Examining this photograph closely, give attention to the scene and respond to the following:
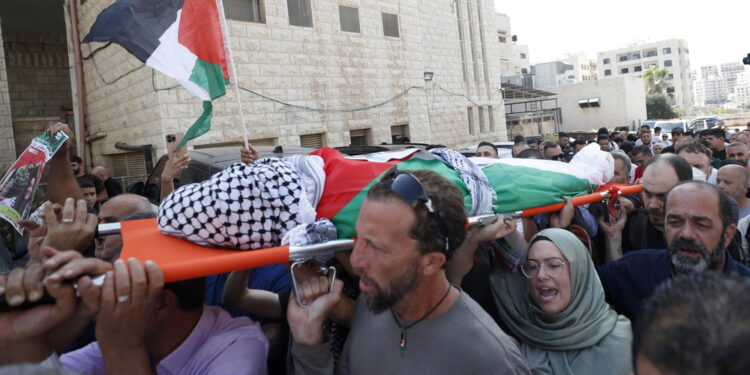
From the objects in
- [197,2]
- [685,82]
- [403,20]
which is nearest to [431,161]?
[197,2]

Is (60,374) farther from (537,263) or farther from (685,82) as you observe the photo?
(685,82)

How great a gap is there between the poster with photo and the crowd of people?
1.05 feet

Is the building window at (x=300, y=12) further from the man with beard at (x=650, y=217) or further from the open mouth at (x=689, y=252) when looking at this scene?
the open mouth at (x=689, y=252)

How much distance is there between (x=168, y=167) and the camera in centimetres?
343

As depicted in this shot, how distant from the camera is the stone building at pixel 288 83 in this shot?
10062mm

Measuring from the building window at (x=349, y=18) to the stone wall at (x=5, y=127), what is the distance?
715cm

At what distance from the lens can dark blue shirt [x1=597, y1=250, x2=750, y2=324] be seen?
2520 millimetres

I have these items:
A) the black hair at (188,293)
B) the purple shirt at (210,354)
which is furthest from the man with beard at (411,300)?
the black hair at (188,293)

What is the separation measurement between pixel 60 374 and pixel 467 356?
1.11 m

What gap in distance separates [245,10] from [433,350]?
34.5 feet

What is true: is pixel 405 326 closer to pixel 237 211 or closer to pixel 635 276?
pixel 237 211

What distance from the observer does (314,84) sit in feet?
39.3

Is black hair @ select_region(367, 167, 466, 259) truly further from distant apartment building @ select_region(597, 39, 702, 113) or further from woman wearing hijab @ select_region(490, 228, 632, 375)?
distant apartment building @ select_region(597, 39, 702, 113)

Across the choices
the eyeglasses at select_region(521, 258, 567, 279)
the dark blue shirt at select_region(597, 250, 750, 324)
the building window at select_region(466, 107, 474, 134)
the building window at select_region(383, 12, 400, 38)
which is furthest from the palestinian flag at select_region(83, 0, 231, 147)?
the building window at select_region(466, 107, 474, 134)
